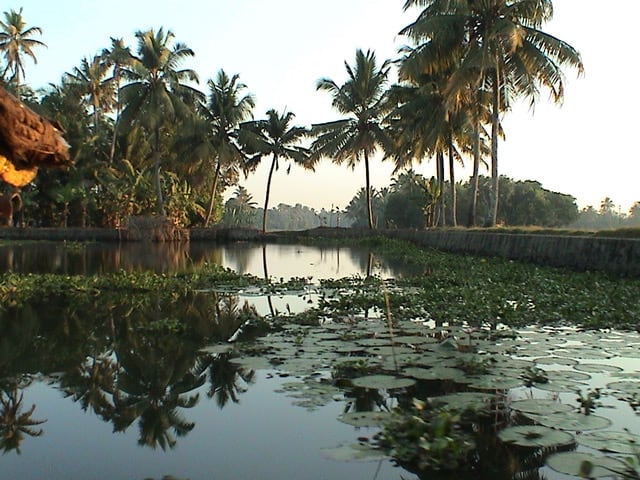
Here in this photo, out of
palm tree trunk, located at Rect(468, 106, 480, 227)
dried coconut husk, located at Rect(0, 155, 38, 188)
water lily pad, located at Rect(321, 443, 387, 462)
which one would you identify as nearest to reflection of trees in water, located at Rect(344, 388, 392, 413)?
water lily pad, located at Rect(321, 443, 387, 462)

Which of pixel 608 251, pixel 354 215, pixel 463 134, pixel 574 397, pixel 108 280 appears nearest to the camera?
pixel 574 397

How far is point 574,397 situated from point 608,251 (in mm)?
9571

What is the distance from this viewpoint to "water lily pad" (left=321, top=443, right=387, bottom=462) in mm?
3520

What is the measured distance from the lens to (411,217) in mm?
52250

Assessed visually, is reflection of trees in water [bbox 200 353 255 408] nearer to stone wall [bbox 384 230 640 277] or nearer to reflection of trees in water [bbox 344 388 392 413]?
reflection of trees in water [bbox 344 388 392 413]

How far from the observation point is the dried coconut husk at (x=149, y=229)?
1320 inches

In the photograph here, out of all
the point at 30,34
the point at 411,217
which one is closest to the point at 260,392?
the point at 30,34

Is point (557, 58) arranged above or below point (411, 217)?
above

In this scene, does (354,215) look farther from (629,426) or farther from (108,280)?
(629,426)

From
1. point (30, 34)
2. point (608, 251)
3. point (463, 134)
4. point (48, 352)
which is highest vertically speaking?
point (30, 34)

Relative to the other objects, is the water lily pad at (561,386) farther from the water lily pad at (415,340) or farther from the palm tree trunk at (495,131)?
the palm tree trunk at (495,131)

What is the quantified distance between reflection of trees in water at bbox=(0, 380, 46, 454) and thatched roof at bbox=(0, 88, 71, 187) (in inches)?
74.3

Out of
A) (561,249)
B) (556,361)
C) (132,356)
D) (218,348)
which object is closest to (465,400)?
(556,361)

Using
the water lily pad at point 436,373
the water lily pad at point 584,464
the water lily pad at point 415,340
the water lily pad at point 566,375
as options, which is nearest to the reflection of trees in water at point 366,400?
the water lily pad at point 436,373
